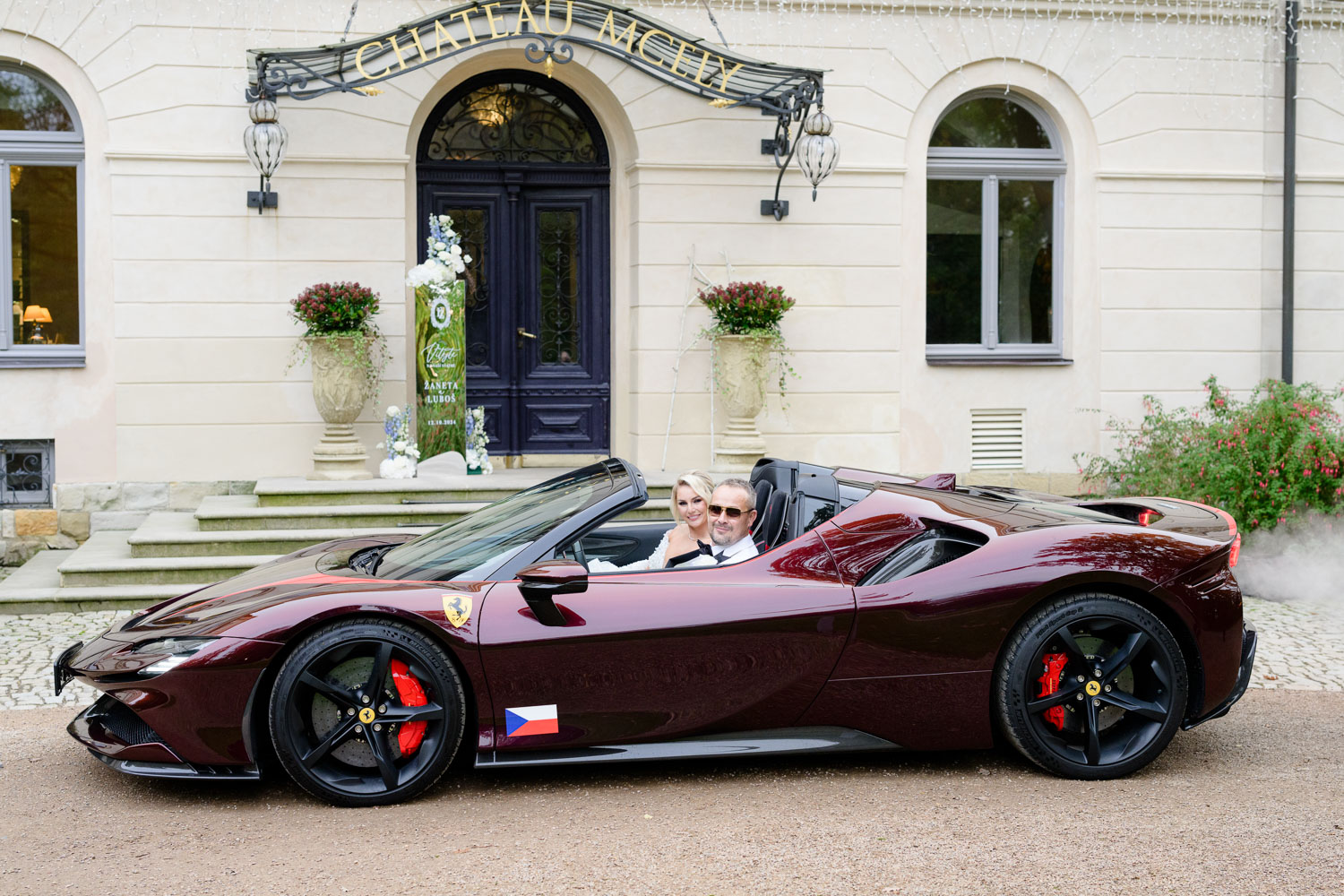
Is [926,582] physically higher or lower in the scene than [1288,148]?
lower

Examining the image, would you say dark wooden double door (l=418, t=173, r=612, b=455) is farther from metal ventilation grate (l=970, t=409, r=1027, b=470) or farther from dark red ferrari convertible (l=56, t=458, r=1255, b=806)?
dark red ferrari convertible (l=56, t=458, r=1255, b=806)

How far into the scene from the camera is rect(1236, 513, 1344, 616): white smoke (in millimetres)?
8836

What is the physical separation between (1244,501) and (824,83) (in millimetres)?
4902

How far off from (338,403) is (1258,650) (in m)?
6.78

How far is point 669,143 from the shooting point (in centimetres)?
1088

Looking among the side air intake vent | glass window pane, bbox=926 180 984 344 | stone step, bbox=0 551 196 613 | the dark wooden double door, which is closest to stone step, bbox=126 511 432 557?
stone step, bbox=0 551 196 613

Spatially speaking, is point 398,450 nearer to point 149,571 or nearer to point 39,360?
point 149,571

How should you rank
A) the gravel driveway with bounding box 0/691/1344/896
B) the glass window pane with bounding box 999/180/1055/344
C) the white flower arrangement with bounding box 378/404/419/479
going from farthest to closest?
the glass window pane with bounding box 999/180/1055/344
the white flower arrangement with bounding box 378/404/419/479
the gravel driveway with bounding box 0/691/1344/896

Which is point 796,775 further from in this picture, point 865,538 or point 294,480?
point 294,480

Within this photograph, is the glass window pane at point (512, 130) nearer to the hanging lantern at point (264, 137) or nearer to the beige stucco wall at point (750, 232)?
the beige stucco wall at point (750, 232)

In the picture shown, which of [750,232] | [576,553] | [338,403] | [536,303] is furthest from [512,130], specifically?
[576,553]

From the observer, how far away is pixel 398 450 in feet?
33.5

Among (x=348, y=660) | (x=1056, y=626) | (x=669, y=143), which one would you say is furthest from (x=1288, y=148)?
(x=348, y=660)

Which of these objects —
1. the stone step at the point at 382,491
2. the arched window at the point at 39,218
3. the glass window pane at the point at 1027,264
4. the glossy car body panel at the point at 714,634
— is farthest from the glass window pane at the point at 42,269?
the glass window pane at the point at 1027,264
